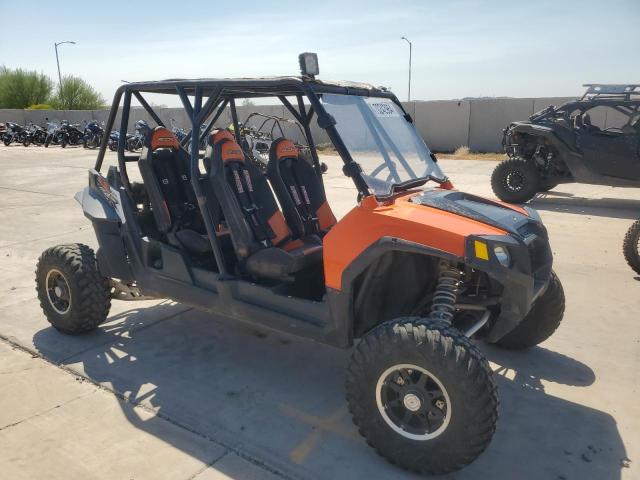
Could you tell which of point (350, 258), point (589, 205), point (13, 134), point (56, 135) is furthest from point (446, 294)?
point (13, 134)

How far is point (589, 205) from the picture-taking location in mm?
9656

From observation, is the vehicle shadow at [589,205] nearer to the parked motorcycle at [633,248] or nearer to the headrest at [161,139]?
the parked motorcycle at [633,248]

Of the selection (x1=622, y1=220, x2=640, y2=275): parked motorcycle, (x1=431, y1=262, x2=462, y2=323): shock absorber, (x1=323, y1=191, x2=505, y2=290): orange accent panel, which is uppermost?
(x1=323, y1=191, x2=505, y2=290): orange accent panel

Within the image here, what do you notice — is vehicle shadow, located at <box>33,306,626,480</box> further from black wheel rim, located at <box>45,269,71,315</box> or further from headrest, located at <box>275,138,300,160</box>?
headrest, located at <box>275,138,300,160</box>

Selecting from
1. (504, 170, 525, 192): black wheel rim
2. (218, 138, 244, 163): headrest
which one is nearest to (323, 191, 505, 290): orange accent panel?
(218, 138, 244, 163): headrest

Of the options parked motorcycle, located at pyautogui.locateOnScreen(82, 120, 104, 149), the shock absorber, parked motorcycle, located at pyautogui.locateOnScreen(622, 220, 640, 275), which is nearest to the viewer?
the shock absorber

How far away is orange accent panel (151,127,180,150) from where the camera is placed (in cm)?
423

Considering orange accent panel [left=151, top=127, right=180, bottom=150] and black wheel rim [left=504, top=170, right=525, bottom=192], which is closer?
orange accent panel [left=151, top=127, right=180, bottom=150]

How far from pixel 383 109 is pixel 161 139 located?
1767mm

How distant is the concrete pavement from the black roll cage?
0.84 metres

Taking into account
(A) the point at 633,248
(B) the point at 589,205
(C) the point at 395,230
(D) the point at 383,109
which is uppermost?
(D) the point at 383,109

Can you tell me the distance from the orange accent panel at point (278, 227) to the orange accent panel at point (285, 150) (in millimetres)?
468

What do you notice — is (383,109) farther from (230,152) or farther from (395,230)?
(395,230)

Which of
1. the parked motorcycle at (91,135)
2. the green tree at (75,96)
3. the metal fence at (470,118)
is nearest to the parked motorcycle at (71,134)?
the parked motorcycle at (91,135)
